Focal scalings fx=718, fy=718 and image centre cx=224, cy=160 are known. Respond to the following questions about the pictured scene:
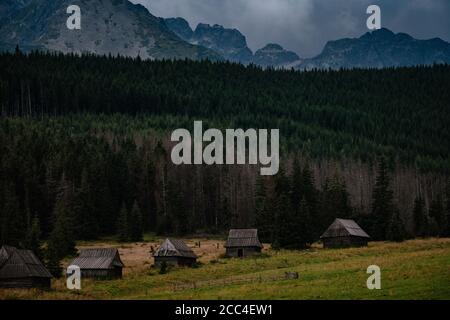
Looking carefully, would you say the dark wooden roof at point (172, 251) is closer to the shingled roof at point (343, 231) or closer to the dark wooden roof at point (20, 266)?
the dark wooden roof at point (20, 266)

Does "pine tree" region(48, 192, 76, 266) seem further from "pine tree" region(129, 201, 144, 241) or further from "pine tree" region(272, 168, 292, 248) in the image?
"pine tree" region(272, 168, 292, 248)

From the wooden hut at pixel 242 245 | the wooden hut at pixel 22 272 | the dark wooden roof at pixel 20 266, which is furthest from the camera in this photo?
the wooden hut at pixel 242 245

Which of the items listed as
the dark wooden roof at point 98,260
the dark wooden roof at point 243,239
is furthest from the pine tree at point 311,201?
the dark wooden roof at point 98,260

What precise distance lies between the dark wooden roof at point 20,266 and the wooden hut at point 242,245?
31.1 metres

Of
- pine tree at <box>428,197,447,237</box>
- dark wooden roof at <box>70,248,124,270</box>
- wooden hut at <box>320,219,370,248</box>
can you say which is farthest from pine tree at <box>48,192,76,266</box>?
pine tree at <box>428,197,447,237</box>

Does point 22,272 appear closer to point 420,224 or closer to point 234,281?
point 234,281

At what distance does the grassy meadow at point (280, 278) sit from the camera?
51294 millimetres

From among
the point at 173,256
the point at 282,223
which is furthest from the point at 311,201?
the point at 173,256

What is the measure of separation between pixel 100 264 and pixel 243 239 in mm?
24101

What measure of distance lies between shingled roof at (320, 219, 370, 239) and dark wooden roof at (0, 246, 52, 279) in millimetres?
45154

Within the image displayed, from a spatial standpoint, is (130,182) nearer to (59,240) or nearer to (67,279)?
(59,240)

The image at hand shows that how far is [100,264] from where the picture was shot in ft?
251
